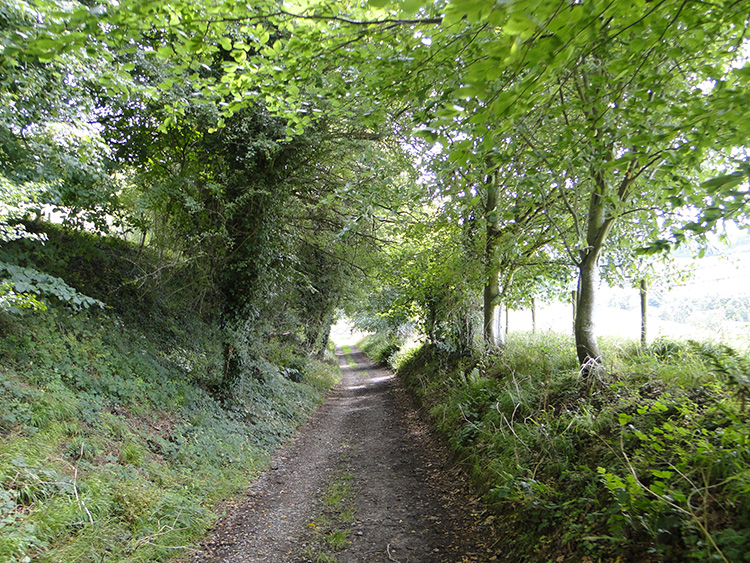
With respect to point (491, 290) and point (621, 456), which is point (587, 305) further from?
point (491, 290)

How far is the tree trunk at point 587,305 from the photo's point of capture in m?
5.77

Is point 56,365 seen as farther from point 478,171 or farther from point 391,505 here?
point 478,171

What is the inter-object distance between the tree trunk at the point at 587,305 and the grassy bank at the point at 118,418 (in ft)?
19.0

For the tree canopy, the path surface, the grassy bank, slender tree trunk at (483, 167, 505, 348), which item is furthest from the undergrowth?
the grassy bank

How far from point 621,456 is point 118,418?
21.5 ft

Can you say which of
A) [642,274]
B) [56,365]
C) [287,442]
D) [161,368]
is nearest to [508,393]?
[642,274]

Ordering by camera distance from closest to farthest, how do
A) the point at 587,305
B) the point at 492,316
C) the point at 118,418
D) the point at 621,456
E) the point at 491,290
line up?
the point at 621,456 → the point at 118,418 → the point at 587,305 → the point at 491,290 → the point at 492,316

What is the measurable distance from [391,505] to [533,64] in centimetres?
554

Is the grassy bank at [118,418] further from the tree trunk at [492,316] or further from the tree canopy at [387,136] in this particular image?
the tree trunk at [492,316]

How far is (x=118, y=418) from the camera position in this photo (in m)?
5.67

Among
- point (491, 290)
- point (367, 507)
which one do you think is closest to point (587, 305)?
point (491, 290)

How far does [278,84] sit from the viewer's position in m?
3.62

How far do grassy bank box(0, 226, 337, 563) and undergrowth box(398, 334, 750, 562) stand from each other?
12.9 ft

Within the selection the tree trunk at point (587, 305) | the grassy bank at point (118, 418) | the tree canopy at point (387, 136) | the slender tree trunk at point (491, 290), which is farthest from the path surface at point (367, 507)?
the tree canopy at point (387, 136)
